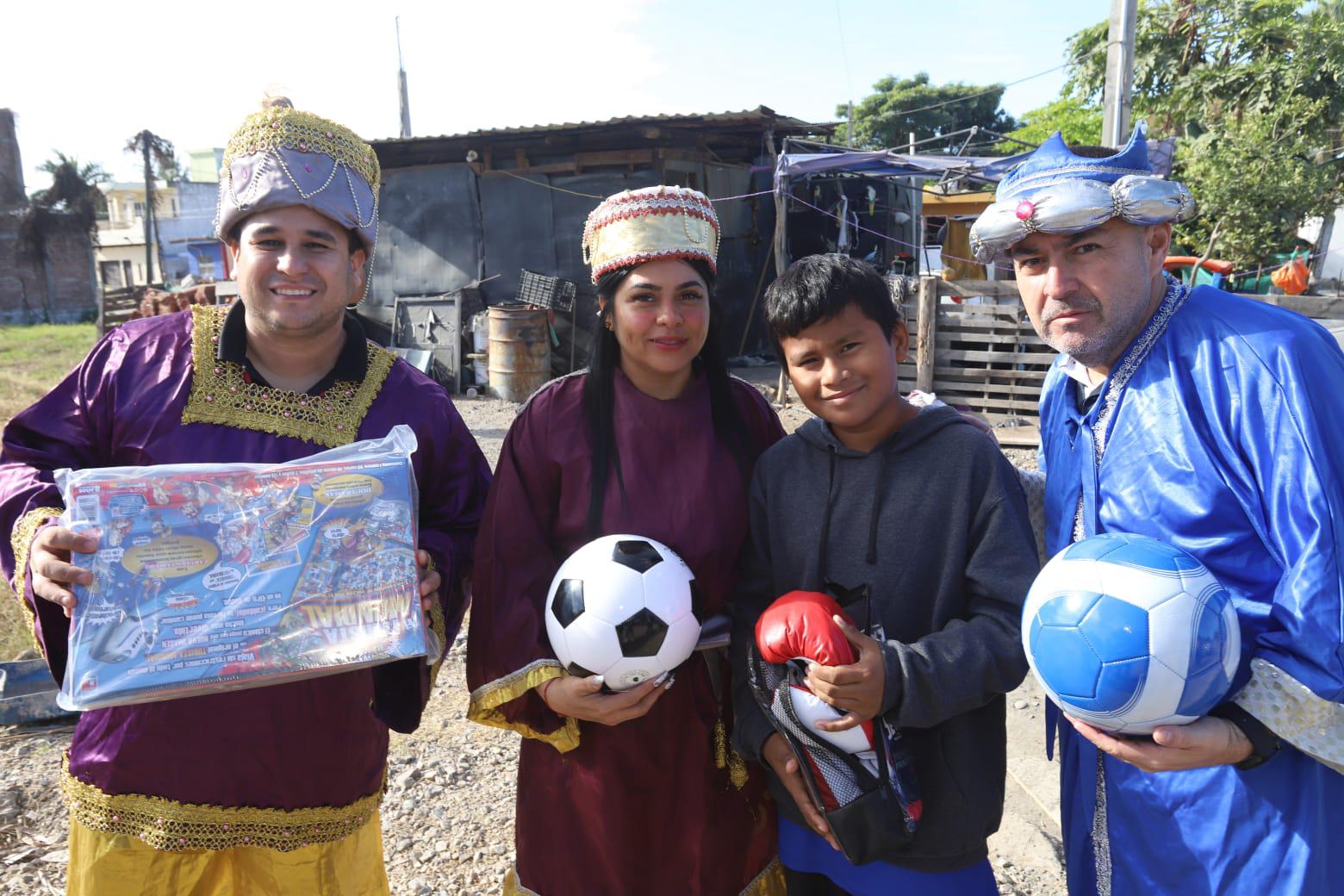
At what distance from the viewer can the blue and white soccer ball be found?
1517mm

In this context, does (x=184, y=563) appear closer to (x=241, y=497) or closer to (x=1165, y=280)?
(x=241, y=497)

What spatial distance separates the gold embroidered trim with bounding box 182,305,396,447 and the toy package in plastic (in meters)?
0.24

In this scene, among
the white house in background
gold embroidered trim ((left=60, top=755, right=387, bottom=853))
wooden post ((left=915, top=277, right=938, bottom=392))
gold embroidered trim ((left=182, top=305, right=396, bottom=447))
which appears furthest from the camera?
the white house in background

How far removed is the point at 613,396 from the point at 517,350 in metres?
11.0

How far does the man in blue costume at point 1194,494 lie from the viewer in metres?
1.58

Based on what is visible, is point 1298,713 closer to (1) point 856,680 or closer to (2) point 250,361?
(1) point 856,680

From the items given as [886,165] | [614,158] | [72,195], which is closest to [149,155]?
[72,195]

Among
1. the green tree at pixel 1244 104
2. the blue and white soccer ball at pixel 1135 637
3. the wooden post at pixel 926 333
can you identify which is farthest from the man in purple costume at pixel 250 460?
the green tree at pixel 1244 104

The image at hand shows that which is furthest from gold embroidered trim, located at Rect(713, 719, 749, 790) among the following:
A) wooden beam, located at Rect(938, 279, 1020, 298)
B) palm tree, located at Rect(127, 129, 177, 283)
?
palm tree, located at Rect(127, 129, 177, 283)

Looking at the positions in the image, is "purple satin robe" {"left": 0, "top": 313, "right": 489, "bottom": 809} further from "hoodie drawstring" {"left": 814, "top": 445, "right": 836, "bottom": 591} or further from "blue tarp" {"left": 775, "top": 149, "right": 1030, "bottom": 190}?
"blue tarp" {"left": 775, "top": 149, "right": 1030, "bottom": 190}

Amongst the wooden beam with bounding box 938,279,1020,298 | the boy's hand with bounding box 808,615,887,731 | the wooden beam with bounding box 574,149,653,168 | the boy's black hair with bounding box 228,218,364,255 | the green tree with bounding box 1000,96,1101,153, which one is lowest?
the boy's hand with bounding box 808,615,887,731

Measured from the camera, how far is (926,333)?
10.5 m

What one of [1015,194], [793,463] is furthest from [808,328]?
[1015,194]

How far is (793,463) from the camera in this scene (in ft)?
7.05
